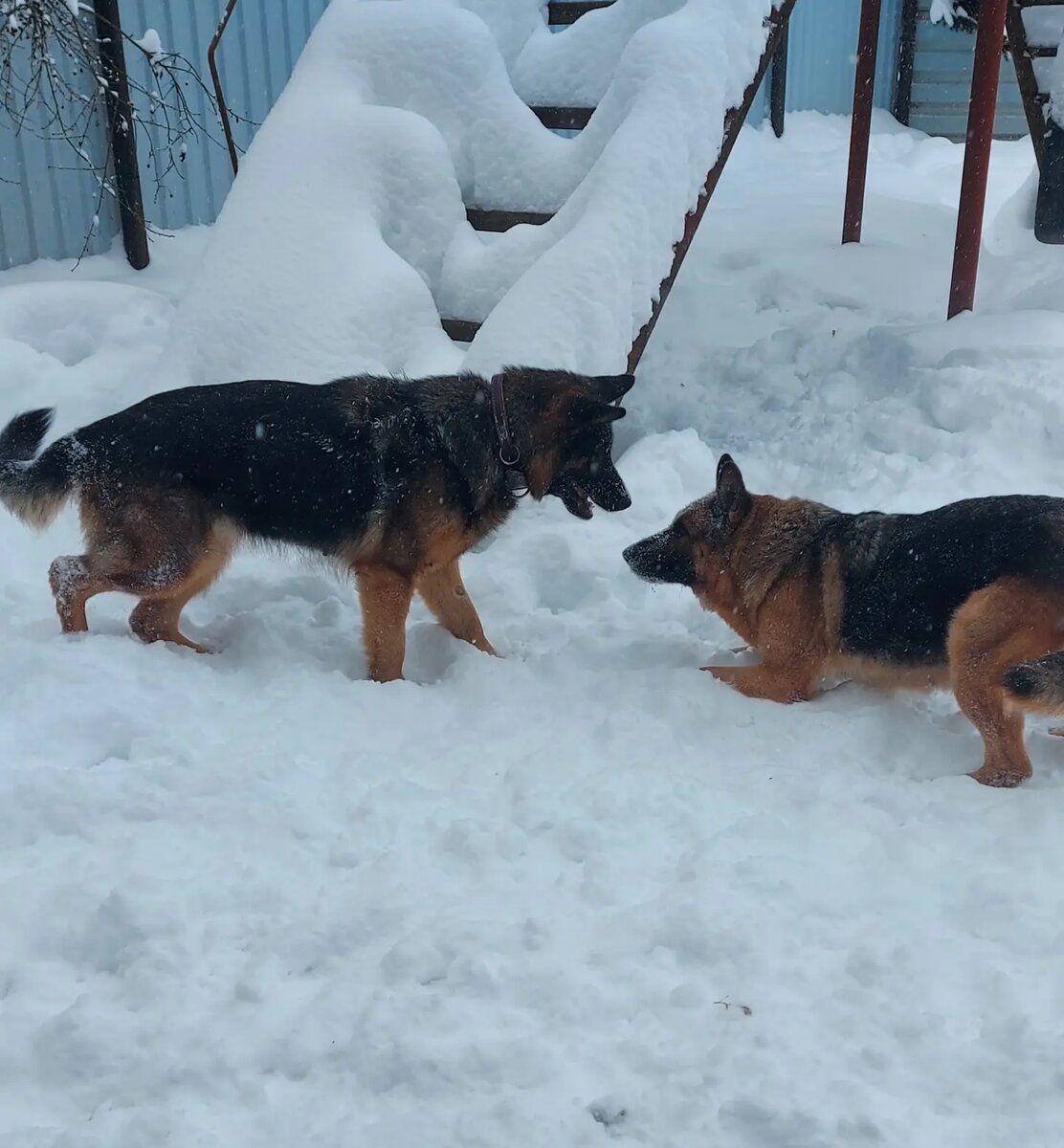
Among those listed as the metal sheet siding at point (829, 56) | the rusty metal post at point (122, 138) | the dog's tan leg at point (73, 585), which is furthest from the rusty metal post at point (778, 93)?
the dog's tan leg at point (73, 585)

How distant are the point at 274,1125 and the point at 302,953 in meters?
0.48

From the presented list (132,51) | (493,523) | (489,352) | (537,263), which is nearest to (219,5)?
(132,51)

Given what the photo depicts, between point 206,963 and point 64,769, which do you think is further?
point 64,769

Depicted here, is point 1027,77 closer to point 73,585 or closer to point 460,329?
point 460,329

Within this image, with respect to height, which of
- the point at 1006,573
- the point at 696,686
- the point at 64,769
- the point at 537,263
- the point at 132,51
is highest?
the point at 132,51

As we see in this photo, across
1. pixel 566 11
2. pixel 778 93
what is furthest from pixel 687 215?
pixel 778 93

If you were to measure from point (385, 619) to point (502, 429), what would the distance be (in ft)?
3.07

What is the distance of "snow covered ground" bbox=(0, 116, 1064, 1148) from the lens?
6.66 ft

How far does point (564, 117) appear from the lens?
7.68 metres

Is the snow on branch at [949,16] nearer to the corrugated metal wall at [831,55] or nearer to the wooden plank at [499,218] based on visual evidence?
the corrugated metal wall at [831,55]

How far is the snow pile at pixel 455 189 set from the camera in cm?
607

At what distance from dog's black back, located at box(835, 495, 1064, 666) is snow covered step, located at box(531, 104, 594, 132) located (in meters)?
4.67

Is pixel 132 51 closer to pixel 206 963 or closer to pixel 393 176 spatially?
pixel 393 176

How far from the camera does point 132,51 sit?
820 centimetres
